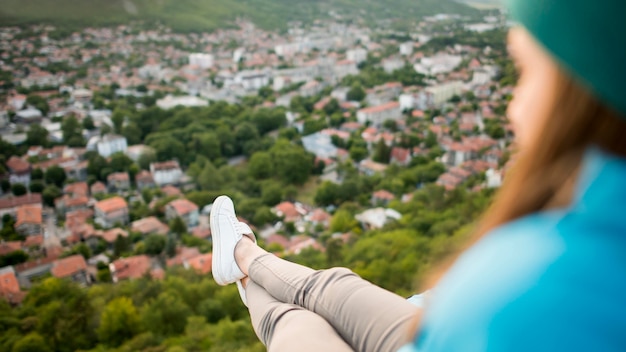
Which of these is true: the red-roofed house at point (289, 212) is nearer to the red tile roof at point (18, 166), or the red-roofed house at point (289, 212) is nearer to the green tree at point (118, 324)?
the green tree at point (118, 324)

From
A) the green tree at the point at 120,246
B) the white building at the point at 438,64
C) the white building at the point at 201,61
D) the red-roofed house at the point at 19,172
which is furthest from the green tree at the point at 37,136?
the white building at the point at 438,64

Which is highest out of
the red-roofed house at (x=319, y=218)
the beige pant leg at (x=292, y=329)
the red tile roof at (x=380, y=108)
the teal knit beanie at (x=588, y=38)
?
the teal knit beanie at (x=588, y=38)

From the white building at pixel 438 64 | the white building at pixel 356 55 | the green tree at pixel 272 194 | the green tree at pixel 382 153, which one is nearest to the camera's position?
the green tree at pixel 272 194

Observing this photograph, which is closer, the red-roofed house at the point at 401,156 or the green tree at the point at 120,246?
the green tree at the point at 120,246

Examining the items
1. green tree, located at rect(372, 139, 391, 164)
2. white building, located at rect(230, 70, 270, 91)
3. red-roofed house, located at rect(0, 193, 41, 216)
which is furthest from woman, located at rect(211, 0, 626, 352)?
white building, located at rect(230, 70, 270, 91)

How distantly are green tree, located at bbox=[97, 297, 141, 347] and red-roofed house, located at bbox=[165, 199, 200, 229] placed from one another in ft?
7.67

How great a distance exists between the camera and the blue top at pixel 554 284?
21 cm

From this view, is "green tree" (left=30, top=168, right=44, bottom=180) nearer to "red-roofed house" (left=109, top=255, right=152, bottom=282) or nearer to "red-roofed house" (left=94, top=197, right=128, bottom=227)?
"red-roofed house" (left=94, top=197, right=128, bottom=227)

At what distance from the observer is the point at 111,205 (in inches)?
278

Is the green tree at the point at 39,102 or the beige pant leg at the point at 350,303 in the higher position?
the beige pant leg at the point at 350,303

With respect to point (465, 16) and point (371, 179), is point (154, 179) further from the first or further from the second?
point (465, 16)

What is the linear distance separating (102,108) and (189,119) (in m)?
2.77

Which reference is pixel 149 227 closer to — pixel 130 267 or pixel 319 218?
pixel 130 267

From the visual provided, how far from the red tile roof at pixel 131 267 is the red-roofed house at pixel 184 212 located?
1.01 meters
